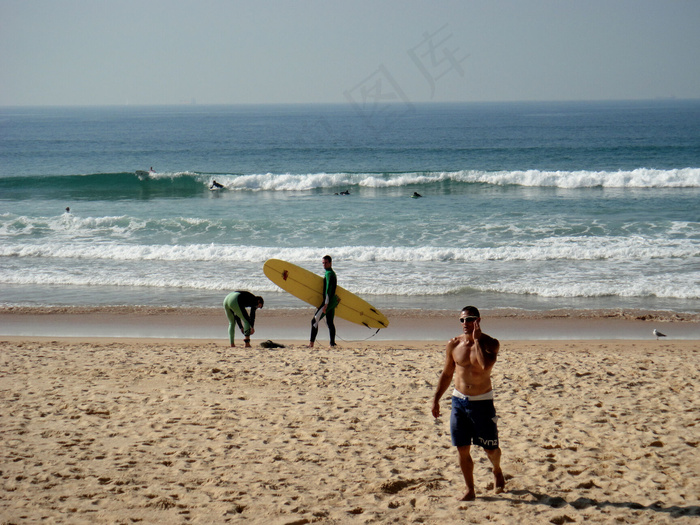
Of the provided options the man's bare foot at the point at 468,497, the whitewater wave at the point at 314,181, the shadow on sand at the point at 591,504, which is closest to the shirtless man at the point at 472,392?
the man's bare foot at the point at 468,497

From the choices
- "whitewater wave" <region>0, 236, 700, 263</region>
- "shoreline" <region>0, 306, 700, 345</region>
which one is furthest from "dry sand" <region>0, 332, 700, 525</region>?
"whitewater wave" <region>0, 236, 700, 263</region>

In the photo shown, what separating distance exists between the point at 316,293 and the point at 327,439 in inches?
219

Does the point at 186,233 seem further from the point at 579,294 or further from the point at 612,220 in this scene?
the point at 612,220

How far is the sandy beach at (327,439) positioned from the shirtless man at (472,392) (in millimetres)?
475

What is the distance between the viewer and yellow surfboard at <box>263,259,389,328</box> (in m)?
10.7

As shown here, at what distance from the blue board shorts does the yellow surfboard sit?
20.5 ft

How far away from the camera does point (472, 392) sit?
427 centimetres

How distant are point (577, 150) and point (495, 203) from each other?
23.8 meters

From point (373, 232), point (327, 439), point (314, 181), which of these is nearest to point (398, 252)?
point (373, 232)

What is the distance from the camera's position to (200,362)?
8.24 m

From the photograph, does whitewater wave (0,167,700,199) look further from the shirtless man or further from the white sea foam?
the shirtless man

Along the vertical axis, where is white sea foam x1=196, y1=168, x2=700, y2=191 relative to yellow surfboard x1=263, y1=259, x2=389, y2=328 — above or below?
above

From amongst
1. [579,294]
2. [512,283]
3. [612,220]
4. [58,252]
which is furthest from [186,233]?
[612,220]

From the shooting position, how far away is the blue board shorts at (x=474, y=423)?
4281mm
